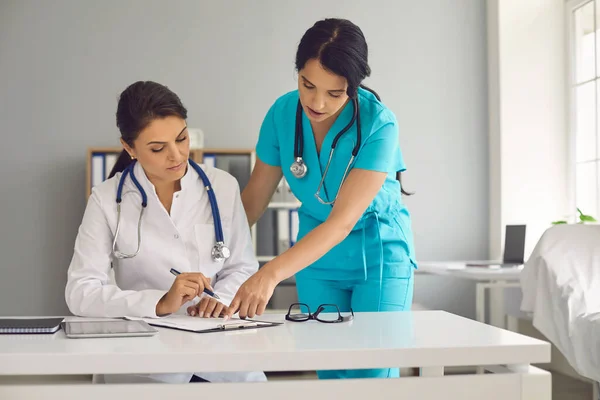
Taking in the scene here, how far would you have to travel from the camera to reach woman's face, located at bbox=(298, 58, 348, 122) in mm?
1723

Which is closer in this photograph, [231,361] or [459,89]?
[231,361]

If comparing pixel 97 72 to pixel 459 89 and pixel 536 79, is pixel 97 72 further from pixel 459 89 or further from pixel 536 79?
pixel 536 79

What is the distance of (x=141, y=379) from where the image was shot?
138cm

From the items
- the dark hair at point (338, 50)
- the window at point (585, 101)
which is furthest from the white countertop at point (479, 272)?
the dark hair at point (338, 50)

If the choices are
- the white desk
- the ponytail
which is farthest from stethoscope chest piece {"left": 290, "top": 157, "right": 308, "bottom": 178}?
the white desk

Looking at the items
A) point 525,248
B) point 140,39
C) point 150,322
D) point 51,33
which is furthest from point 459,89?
point 150,322

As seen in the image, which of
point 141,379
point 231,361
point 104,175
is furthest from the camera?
point 104,175

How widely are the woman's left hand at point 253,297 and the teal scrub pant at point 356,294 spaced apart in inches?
12.0

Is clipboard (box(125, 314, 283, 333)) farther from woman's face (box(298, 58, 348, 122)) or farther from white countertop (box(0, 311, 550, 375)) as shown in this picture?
woman's face (box(298, 58, 348, 122))

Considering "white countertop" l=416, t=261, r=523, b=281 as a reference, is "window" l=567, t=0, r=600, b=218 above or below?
above

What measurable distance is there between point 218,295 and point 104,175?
8.46ft

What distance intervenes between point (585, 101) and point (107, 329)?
12.5 ft

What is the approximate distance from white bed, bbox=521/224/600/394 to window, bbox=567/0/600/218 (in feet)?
4.47

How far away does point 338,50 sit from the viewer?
5.62 ft
